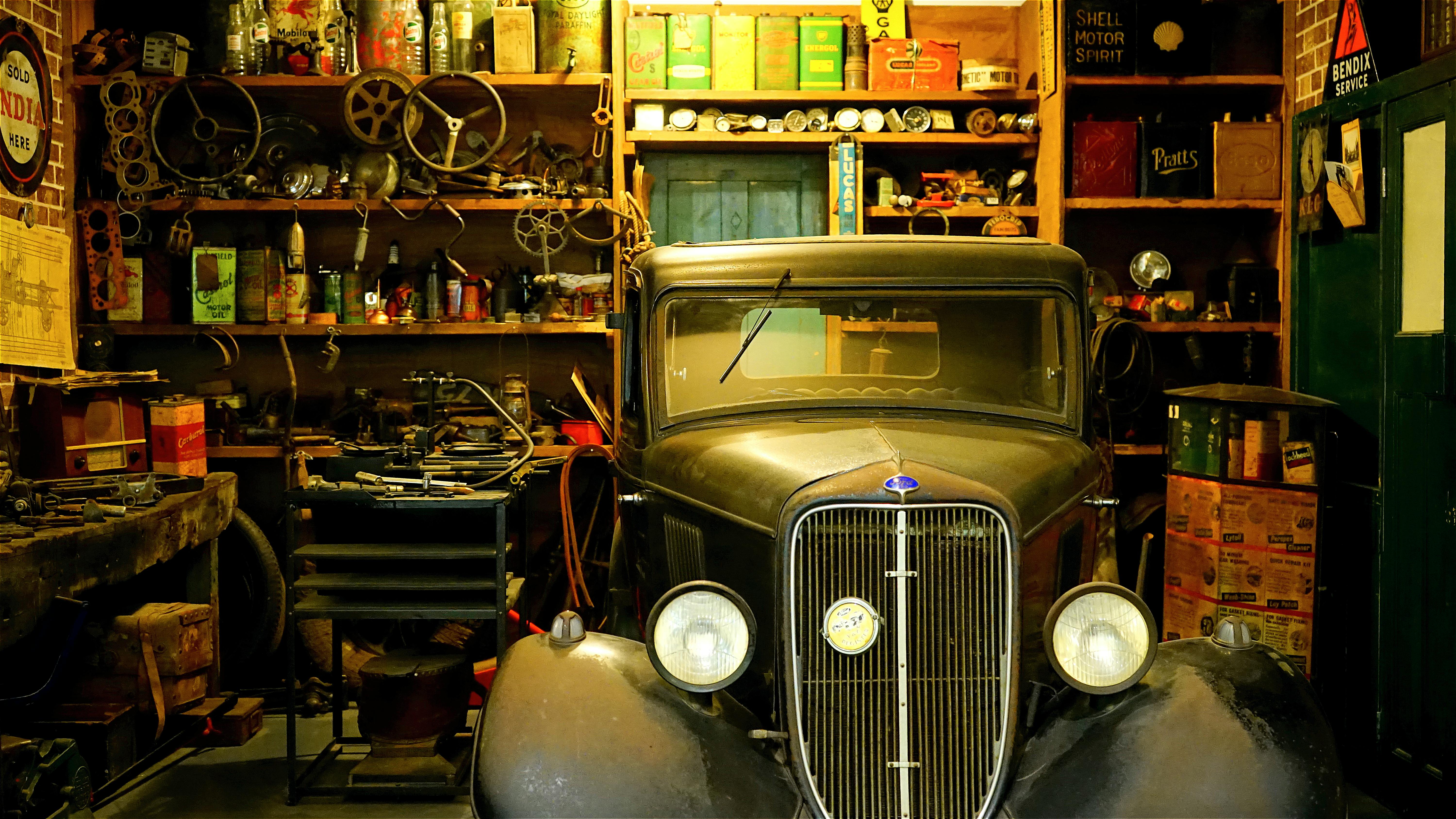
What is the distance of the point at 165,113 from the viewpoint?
520 centimetres

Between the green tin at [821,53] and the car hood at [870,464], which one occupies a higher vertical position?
the green tin at [821,53]

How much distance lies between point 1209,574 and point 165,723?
12.7 feet

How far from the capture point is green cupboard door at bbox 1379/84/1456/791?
11.2 ft

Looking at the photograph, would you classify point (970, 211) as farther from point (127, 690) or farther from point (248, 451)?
point (127, 690)

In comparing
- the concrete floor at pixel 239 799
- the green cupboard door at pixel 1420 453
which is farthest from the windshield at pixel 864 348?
the concrete floor at pixel 239 799

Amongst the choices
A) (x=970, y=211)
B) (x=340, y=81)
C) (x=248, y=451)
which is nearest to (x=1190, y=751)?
(x=970, y=211)

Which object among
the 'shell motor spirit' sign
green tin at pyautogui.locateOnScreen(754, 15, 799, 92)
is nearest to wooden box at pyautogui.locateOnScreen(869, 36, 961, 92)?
green tin at pyautogui.locateOnScreen(754, 15, 799, 92)

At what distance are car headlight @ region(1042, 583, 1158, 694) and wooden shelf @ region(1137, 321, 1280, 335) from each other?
118 inches

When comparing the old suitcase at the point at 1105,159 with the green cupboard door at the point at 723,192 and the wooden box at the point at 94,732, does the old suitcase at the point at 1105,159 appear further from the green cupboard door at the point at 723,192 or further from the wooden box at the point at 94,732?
the wooden box at the point at 94,732

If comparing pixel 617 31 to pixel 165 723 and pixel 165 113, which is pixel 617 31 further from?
pixel 165 723

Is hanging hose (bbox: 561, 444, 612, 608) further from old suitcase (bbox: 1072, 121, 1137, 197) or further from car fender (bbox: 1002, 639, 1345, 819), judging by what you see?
old suitcase (bbox: 1072, 121, 1137, 197)

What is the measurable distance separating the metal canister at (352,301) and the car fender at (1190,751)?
407 centimetres

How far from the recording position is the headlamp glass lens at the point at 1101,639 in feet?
6.79

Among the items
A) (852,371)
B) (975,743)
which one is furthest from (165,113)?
(975,743)
